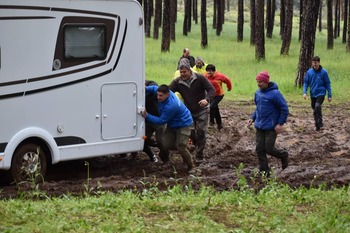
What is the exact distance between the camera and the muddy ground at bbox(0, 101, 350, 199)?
499 inches

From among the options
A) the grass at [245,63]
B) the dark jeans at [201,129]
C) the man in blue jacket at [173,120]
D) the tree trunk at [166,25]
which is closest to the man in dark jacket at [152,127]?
the man in blue jacket at [173,120]

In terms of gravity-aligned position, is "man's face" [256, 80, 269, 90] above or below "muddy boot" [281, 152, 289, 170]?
Result: above

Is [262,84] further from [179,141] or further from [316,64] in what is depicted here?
[316,64]

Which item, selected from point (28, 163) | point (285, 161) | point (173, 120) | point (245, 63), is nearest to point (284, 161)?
point (285, 161)

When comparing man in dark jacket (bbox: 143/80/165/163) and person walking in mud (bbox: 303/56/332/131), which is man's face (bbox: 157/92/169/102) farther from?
person walking in mud (bbox: 303/56/332/131)

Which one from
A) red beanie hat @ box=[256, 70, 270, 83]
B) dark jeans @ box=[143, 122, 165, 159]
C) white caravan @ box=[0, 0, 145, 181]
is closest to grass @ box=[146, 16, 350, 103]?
dark jeans @ box=[143, 122, 165, 159]

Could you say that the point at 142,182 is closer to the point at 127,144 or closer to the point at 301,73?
the point at 127,144

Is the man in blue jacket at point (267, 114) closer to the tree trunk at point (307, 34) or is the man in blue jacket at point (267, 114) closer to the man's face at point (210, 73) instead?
the man's face at point (210, 73)

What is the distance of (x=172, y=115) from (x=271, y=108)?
1.89 meters

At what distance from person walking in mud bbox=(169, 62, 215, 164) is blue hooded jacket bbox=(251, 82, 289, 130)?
249 cm

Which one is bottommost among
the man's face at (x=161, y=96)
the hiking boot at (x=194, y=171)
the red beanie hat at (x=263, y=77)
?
the hiking boot at (x=194, y=171)

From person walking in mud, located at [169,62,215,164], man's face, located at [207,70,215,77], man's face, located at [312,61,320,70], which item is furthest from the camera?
man's face, located at [312,61,320,70]

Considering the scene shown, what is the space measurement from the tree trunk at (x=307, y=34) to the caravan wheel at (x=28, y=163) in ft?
53.0

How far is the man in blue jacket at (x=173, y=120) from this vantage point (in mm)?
14219
